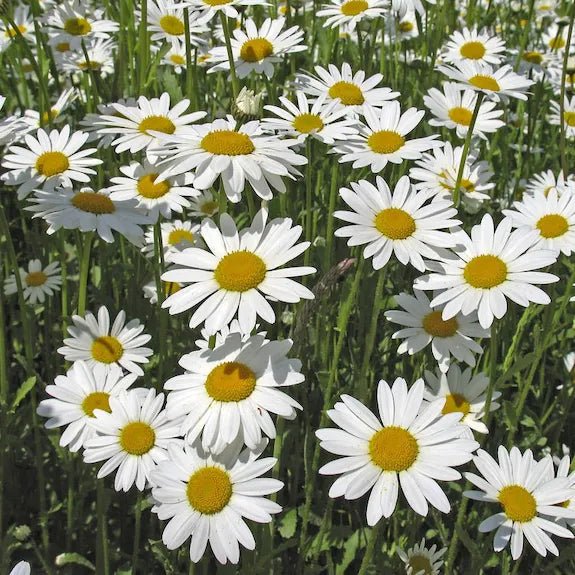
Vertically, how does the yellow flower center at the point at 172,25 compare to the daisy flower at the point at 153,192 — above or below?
above

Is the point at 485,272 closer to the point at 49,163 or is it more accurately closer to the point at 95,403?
the point at 95,403

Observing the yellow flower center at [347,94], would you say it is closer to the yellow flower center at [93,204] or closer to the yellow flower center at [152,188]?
the yellow flower center at [152,188]

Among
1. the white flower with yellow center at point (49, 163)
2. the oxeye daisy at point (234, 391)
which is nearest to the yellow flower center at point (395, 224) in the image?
the oxeye daisy at point (234, 391)

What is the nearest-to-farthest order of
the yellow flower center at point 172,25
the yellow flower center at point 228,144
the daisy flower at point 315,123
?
the yellow flower center at point 228,144
the daisy flower at point 315,123
the yellow flower center at point 172,25

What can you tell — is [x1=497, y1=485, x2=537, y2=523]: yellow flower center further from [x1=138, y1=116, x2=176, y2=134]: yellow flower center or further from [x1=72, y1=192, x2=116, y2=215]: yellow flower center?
[x1=138, y1=116, x2=176, y2=134]: yellow flower center

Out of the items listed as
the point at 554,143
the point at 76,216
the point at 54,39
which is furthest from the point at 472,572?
the point at 54,39

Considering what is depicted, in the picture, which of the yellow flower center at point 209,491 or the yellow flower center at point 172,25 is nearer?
the yellow flower center at point 209,491

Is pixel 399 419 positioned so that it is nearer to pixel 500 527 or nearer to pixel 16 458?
pixel 500 527
